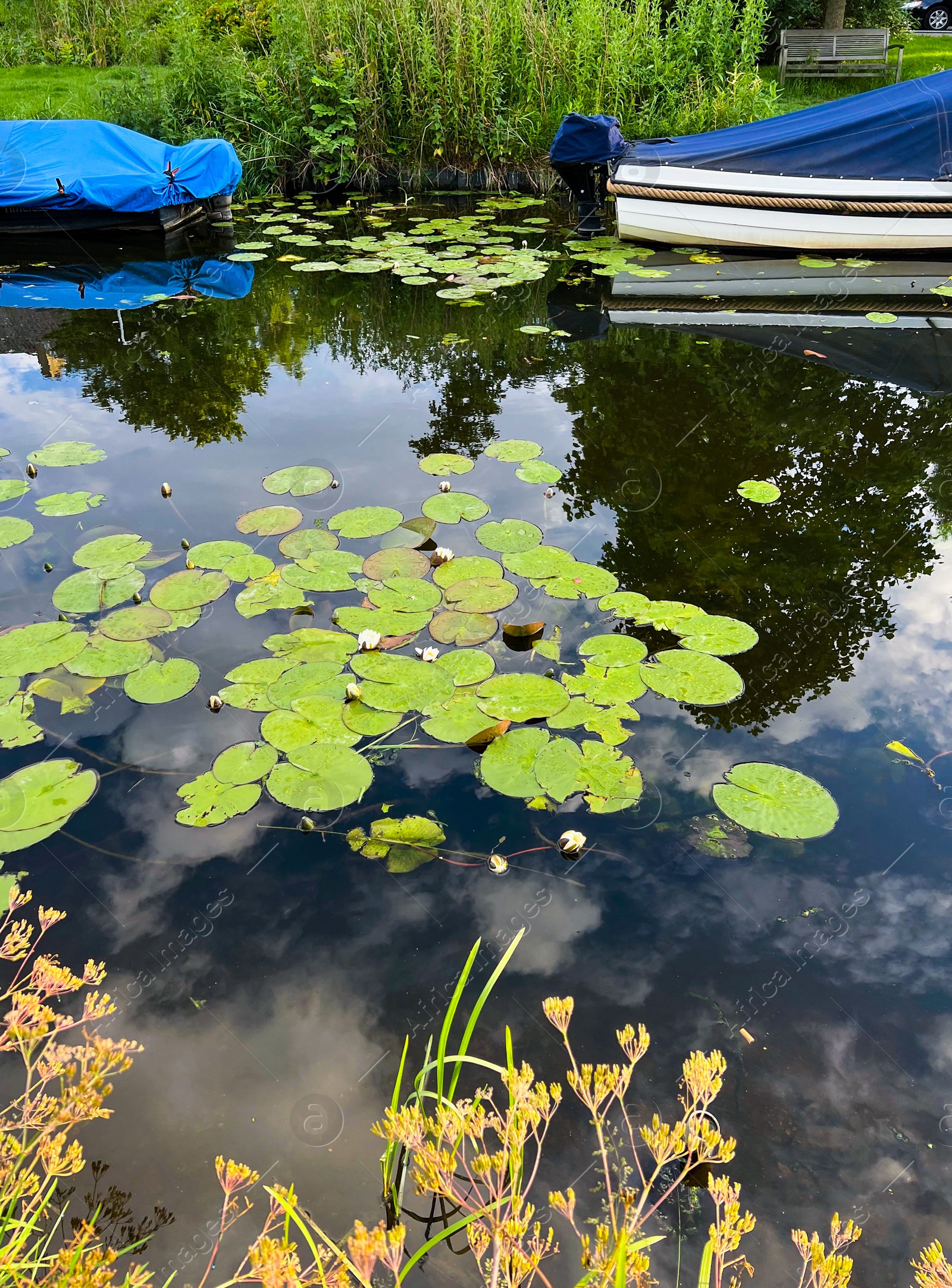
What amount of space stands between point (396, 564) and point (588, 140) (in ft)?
18.3

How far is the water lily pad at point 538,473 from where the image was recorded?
12.5ft

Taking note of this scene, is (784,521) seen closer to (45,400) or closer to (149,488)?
(149,488)

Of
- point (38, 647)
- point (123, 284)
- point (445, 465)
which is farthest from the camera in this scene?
point (123, 284)

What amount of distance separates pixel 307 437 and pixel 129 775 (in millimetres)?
2462

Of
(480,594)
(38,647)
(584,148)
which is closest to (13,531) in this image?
(38,647)

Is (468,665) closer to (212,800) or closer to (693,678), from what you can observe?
(693,678)

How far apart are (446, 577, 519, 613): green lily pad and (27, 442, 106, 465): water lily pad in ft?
7.44

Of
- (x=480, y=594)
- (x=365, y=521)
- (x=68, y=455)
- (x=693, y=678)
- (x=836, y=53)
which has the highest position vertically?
(x=836, y=53)

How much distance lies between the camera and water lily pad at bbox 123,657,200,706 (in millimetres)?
2609

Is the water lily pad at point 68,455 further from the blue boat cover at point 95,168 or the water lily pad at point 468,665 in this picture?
the blue boat cover at point 95,168

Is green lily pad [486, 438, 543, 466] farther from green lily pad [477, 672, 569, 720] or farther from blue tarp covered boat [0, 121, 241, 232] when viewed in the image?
blue tarp covered boat [0, 121, 241, 232]

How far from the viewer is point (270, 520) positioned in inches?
138

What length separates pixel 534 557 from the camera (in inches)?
127

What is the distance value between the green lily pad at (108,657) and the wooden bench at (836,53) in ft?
43.9
